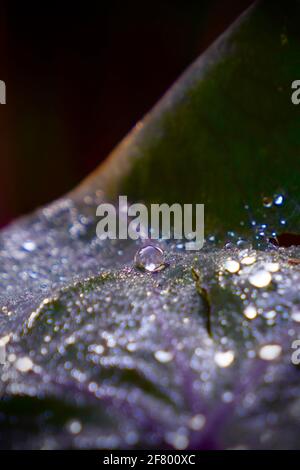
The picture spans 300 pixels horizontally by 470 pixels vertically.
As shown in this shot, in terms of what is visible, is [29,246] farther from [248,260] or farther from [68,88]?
[68,88]

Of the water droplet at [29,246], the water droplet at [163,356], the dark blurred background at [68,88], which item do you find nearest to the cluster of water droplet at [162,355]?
the water droplet at [163,356]

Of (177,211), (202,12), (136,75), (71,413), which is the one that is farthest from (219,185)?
(136,75)

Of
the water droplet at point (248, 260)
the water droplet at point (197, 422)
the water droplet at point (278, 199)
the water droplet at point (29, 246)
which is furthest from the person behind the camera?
the water droplet at point (29, 246)

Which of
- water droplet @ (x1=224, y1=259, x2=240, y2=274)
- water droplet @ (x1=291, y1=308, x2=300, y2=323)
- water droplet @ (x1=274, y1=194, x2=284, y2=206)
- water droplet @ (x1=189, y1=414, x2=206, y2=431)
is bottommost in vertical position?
water droplet @ (x1=189, y1=414, x2=206, y2=431)

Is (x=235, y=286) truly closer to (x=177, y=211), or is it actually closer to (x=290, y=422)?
(x=290, y=422)

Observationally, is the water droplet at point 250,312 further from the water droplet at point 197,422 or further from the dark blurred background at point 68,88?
the dark blurred background at point 68,88

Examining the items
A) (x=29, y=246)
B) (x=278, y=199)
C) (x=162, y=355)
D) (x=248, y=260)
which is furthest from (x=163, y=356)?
(x=29, y=246)

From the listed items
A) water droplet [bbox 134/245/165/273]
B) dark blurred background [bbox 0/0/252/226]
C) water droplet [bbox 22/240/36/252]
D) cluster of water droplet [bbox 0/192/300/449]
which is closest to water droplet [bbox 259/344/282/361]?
cluster of water droplet [bbox 0/192/300/449]

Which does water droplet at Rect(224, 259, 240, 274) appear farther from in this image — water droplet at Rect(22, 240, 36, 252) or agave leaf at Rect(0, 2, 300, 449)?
water droplet at Rect(22, 240, 36, 252)

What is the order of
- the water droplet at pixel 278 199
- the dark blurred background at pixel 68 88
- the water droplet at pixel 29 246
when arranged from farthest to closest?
1. the dark blurred background at pixel 68 88
2. the water droplet at pixel 29 246
3. the water droplet at pixel 278 199
